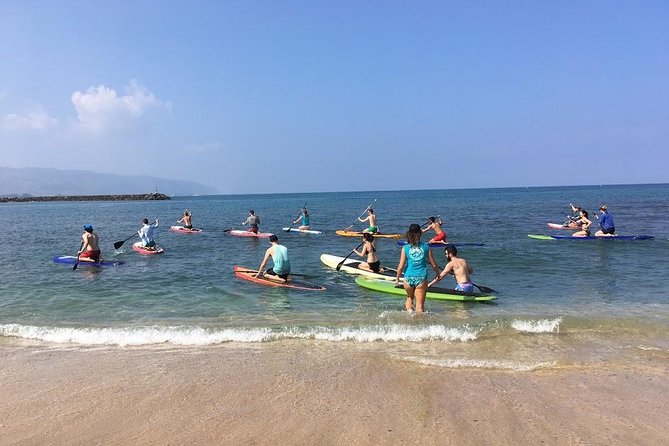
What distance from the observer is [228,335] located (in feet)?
26.3

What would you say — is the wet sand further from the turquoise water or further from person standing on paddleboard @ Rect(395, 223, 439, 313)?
person standing on paddleboard @ Rect(395, 223, 439, 313)

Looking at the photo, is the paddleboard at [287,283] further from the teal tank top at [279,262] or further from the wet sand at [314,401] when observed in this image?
the wet sand at [314,401]

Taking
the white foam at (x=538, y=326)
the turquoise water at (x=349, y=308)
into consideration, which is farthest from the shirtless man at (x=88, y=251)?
the white foam at (x=538, y=326)

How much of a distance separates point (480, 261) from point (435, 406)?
12908mm

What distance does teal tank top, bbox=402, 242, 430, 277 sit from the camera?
8773 mm

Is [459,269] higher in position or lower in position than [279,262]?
higher

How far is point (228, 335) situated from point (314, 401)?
3148 millimetres

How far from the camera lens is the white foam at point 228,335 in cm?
784

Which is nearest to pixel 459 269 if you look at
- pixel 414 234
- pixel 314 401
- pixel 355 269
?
pixel 414 234

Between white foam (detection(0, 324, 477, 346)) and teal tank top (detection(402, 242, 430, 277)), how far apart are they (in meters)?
1.09

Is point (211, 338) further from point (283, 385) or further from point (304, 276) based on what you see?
point (304, 276)

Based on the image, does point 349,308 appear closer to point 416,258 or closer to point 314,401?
point 416,258

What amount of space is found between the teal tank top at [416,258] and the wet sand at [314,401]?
230 cm

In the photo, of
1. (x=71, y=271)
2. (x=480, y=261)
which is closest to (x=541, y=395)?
(x=480, y=261)
